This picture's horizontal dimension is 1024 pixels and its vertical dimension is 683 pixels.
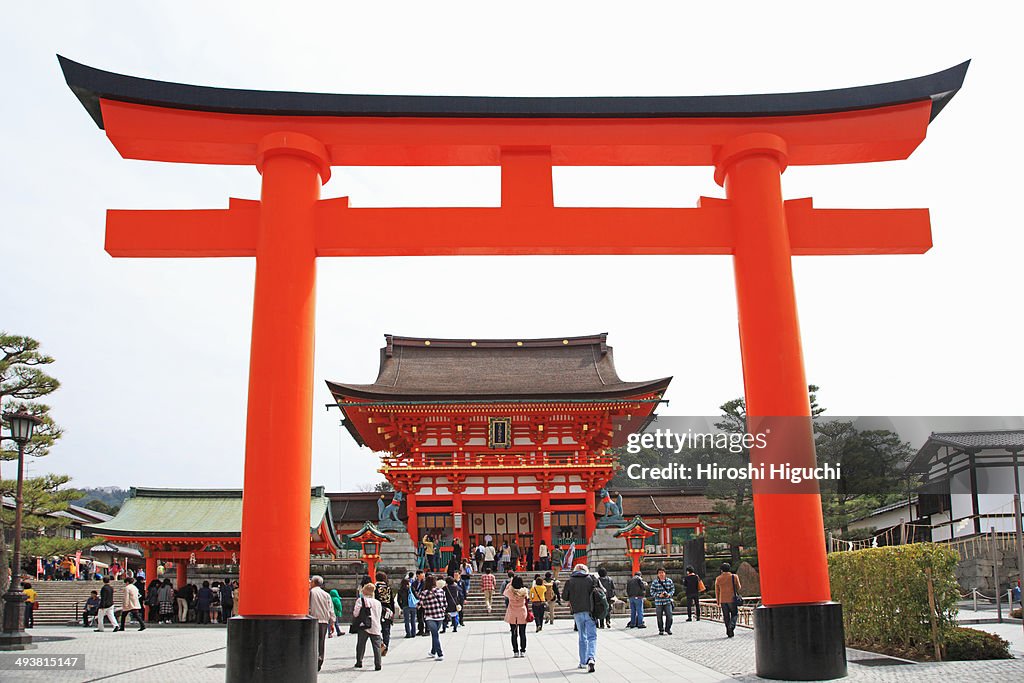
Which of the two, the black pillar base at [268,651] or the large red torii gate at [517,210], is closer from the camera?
the black pillar base at [268,651]

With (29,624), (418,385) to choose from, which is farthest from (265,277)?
(418,385)

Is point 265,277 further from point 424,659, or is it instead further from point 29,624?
point 29,624

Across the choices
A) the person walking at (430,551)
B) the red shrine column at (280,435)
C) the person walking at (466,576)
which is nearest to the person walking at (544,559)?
the person walking at (466,576)

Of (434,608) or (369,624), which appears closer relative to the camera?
(369,624)

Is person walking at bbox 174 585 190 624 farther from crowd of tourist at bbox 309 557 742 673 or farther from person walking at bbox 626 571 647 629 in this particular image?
person walking at bbox 626 571 647 629

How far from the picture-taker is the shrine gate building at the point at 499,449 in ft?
91.9

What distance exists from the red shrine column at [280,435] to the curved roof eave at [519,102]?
45 centimetres

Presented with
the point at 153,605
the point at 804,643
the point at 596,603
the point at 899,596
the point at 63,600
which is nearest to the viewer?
the point at 804,643

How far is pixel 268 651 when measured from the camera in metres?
7.94

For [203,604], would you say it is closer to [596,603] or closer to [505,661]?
[505,661]

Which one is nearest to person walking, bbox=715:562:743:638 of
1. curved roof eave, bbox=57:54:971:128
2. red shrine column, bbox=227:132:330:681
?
curved roof eave, bbox=57:54:971:128

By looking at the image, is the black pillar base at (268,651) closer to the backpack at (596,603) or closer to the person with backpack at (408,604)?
the backpack at (596,603)

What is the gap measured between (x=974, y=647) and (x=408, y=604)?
991cm

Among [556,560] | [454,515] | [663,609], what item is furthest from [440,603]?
[454,515]
